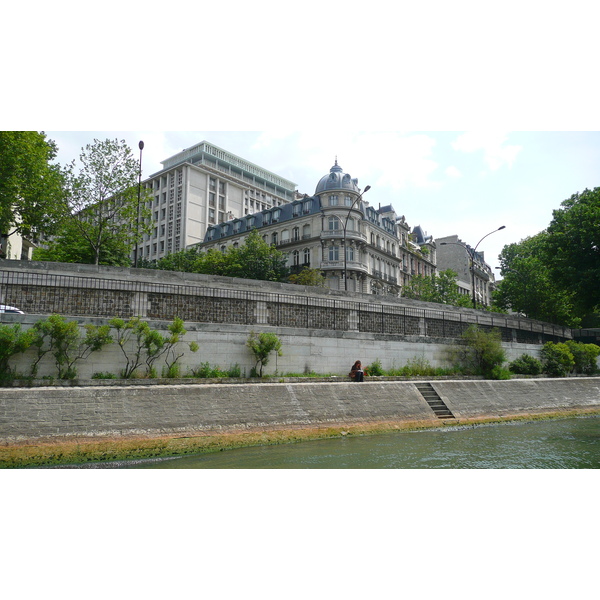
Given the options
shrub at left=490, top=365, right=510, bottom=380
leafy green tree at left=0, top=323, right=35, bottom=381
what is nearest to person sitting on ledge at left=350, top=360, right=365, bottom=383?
shrub at left=490, top=365, right=510, bottom=380

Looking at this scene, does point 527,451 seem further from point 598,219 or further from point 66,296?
point 598,219

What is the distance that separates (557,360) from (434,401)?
14102 millimetres

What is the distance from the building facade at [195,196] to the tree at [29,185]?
41432mm

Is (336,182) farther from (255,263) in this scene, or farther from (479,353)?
(479,353)

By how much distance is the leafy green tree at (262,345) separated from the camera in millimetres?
19070

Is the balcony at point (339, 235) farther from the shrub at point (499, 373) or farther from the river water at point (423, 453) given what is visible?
the river water at point (423, 453)

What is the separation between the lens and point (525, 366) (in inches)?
1144

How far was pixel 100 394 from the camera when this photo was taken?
14055 millimetres

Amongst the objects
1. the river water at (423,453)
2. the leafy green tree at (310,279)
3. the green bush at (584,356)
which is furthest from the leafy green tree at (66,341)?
the green bush at (584,356)

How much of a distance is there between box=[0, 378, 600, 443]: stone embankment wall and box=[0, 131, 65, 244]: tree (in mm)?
15009

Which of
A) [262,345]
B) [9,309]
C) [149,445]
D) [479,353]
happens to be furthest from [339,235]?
[149,445]

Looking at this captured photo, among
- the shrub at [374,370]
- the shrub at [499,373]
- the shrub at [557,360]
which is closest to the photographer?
the shrub at [374,370]

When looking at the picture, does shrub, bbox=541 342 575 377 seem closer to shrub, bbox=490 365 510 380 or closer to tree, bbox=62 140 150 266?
shrub, bbox=490 365 510 380

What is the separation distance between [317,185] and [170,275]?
37652mm
